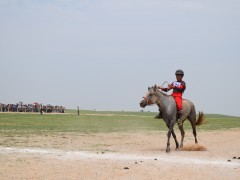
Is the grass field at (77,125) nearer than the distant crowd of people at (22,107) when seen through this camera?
Yes


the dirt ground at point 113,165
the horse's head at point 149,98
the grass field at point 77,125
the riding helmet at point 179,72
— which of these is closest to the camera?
the dirt ground at point 113,165

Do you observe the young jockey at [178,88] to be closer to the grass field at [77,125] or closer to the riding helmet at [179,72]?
the riding helmet at [179,72]

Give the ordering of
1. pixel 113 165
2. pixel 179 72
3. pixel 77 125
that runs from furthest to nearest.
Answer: pixel 77 125, pixel 179 72, pixel 113 165

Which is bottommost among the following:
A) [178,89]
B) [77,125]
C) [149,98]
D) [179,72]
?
[77,125]

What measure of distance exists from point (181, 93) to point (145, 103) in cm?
155

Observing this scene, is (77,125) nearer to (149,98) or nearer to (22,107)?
(149,98)

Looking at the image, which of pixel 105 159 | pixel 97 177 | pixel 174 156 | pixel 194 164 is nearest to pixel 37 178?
pixel 97 177

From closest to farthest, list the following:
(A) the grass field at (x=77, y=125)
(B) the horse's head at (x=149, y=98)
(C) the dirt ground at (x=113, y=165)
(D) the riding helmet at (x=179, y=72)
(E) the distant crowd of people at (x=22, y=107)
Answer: (C) the dirt ground at (x=113, y=165) < (B) the horse's head at (x=149, y=98) < (D) the riding helmet at (x=179, y=72) < (A) the grass field at (x=77, y=125) < (E) the distant crowd of people at (x=22, y=107)

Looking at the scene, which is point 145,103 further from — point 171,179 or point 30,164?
point 171,179

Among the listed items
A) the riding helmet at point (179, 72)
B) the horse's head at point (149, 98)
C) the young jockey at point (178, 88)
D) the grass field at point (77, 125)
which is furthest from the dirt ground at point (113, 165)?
the grass field at point (77, 125)

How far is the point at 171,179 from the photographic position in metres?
10.1

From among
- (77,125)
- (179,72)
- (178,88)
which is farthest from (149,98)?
(77,125)

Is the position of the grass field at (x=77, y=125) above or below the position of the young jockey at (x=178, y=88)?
below

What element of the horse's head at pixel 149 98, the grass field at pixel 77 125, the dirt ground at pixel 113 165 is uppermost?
the horse's head at pixel 149 98
